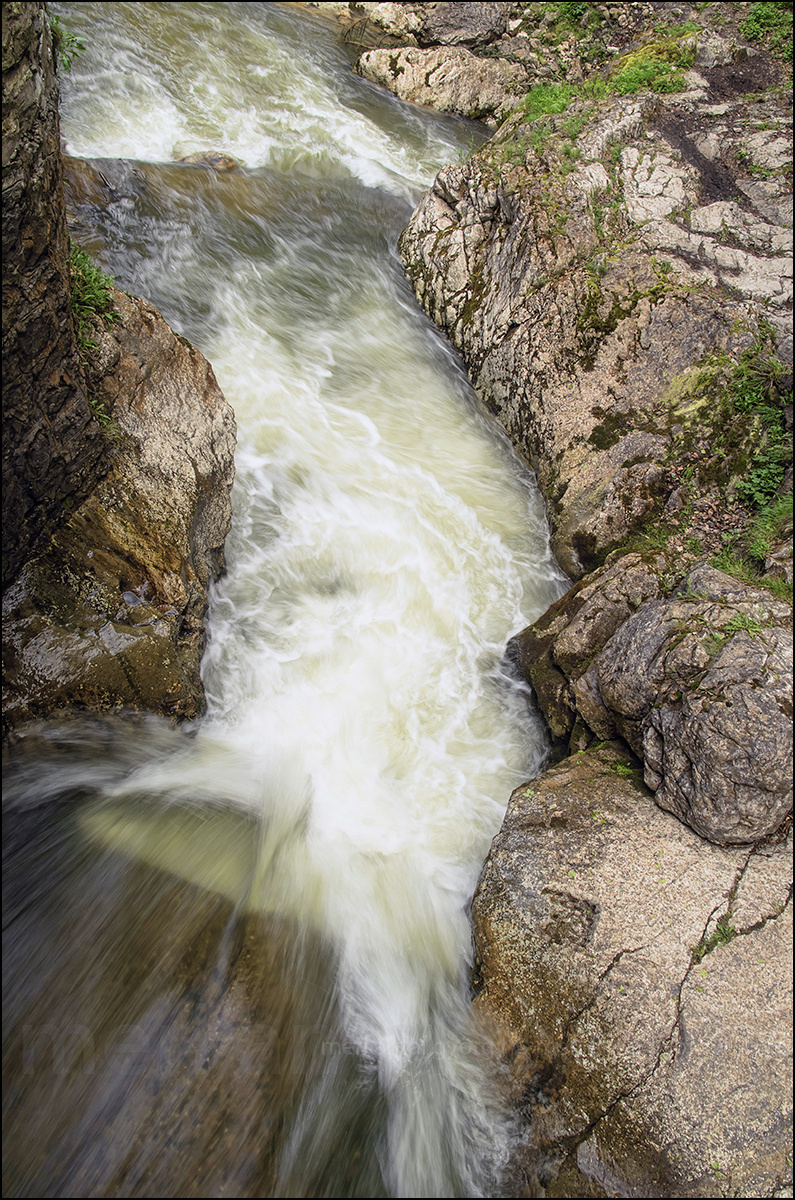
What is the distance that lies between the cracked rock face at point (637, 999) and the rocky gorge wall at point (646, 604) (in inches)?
0.5

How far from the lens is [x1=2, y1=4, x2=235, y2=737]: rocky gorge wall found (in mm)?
3809

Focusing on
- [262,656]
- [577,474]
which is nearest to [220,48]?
[577,474]

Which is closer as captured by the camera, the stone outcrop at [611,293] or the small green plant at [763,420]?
the small green plant at [763,420]

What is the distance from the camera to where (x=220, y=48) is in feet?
40.8

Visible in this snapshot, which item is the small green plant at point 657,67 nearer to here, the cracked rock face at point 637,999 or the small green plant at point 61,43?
the small green plant at point 61,43

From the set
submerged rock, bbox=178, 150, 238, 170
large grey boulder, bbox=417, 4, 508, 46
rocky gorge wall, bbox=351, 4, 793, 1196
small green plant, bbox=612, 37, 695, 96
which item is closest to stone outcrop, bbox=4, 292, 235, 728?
rocky gorge wall, bbox=351, 4, 793, 1196

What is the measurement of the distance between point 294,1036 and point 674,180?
30.7ft

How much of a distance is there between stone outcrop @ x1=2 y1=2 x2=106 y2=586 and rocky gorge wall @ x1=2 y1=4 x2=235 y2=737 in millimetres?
10

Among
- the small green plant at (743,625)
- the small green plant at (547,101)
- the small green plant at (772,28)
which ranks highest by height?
the small green plant at (772,28)

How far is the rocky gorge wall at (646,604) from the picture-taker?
3766mm

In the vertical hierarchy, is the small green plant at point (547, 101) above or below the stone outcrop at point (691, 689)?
above

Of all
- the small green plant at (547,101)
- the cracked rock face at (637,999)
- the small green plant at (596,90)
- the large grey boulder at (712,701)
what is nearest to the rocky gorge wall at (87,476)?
the cracked rock face at (637,999)

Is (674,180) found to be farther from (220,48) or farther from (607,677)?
(220,48)

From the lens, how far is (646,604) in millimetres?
5367
